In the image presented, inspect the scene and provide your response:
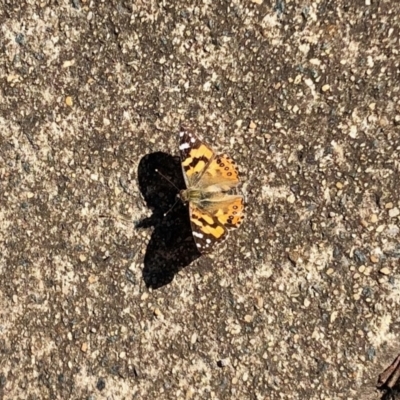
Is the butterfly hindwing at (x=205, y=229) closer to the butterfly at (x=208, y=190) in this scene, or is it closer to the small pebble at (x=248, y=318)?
the butterfly at (x=208, y=190)

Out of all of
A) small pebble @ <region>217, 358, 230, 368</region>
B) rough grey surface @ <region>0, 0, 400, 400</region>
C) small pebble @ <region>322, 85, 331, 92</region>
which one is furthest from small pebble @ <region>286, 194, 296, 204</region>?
small pebble @ <region>217, 358, 230, 368</region>

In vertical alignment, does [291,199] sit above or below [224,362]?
above

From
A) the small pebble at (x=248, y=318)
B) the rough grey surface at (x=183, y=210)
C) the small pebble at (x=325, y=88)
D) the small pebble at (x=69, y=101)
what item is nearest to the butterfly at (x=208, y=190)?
the rough grey surface at (x=183, y=210)

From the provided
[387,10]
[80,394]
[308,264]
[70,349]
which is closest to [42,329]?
[70,349]

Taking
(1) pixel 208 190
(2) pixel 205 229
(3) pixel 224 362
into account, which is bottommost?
(3) pixel 224 362

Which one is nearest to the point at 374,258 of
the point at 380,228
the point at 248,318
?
the point at 380,228

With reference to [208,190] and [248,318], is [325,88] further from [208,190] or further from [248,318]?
[248,318]
